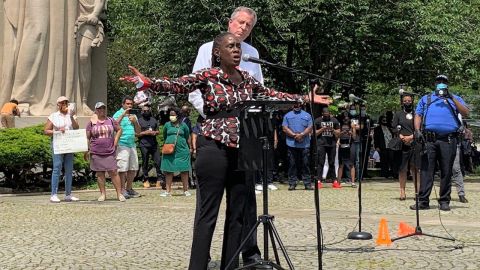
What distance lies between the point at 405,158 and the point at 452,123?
2.11 m

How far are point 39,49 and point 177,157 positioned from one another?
14.9ft

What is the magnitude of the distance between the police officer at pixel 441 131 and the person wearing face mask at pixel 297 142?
17.0 feet

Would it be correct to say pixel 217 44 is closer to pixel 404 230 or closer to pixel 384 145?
pixel 404 230

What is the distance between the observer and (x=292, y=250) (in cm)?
811

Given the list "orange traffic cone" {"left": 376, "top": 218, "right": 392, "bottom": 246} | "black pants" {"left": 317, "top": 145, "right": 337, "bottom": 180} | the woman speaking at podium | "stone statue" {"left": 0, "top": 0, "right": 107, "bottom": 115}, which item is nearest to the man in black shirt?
"black pants" {"left": 317, "top": 145, "right": 337, "bottom": 180}

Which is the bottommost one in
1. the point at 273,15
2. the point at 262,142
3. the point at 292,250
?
the point at 292,250

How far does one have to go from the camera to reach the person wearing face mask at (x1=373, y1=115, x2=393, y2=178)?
2300 cm

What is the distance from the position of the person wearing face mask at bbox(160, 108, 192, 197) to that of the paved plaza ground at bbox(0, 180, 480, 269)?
2.17 ft

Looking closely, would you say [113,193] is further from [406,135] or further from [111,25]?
[111,25]

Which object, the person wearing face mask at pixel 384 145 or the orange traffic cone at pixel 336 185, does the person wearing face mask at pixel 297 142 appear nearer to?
the orange traffic cone at pixel 336 185

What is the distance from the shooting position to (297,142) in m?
17.5

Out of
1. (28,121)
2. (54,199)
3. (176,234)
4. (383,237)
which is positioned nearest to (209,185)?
(383,237)

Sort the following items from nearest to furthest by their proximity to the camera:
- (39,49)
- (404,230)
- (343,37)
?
(404,230) < (39,49) < (343,37)

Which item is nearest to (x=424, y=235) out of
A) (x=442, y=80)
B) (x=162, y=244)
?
(x=162, y=244)
